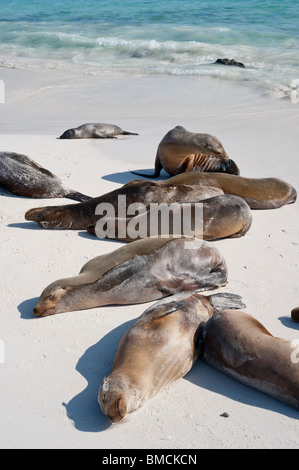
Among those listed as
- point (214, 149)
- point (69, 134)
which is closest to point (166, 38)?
point (69, 134)

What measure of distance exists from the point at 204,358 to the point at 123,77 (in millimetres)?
10175

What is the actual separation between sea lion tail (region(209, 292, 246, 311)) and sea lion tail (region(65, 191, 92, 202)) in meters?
2.23

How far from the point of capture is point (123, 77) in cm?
1284

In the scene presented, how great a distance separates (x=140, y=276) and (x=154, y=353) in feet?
2.87

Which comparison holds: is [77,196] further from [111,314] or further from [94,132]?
[94,132]

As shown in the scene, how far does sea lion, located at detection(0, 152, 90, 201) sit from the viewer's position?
5.99 metres

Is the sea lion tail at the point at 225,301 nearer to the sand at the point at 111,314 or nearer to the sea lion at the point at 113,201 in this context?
the sand at the point at 111,314

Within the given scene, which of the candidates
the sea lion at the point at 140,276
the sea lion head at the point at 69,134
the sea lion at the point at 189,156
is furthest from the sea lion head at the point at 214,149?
the sea lion at the point at 140,276

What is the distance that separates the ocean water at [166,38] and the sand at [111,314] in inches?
147

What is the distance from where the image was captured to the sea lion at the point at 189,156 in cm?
665

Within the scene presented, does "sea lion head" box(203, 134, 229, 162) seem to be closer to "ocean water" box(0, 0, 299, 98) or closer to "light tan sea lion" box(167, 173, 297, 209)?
"light tan sea lion" box(167, 173, 297, 209)

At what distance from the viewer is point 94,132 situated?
857cm

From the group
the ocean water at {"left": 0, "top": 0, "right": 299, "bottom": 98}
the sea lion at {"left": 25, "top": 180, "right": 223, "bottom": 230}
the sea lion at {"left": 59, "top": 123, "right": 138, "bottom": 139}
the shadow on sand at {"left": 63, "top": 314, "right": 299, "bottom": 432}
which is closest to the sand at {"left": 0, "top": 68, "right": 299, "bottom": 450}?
the shadow on sand at {"left": 63, "top": 314, "right": 299, "bottom": 432}
